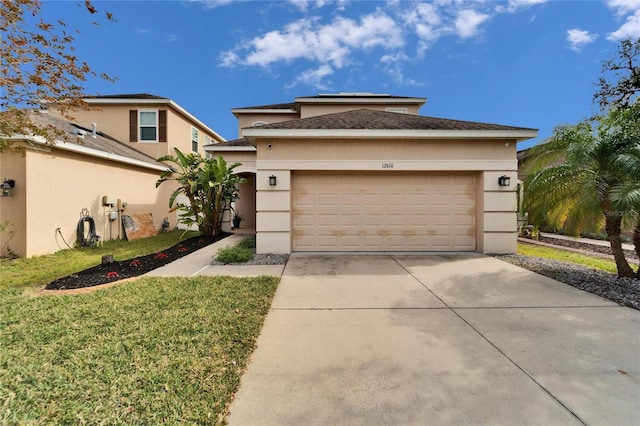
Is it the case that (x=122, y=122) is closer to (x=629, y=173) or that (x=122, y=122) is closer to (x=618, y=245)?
(x=629, y=173)

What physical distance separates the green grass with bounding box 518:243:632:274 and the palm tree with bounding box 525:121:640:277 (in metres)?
1.40

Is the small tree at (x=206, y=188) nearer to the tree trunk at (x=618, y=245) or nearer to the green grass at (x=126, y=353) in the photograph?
the green grass at (x=126, y=353)

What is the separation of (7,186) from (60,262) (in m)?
2.67

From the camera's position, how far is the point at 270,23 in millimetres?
10438

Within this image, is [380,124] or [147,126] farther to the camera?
[147,126]

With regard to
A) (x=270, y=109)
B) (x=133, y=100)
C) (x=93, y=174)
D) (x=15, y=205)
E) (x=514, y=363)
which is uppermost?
(x=270, y=109)

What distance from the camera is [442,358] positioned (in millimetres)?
2906

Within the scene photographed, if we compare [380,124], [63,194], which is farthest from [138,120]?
[380,124]

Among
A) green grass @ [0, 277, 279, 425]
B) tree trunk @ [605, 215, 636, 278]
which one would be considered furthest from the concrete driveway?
tree trunk @ [605, 215, 636, 278]

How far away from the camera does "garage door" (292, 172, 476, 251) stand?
26.7ft

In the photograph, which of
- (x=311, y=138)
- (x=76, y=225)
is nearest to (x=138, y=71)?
(x=76, y=225)

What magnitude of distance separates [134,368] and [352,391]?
6.75 ft

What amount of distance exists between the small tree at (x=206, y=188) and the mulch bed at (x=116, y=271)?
210 centimetres

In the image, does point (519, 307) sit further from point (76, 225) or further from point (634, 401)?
point (76, 225)
